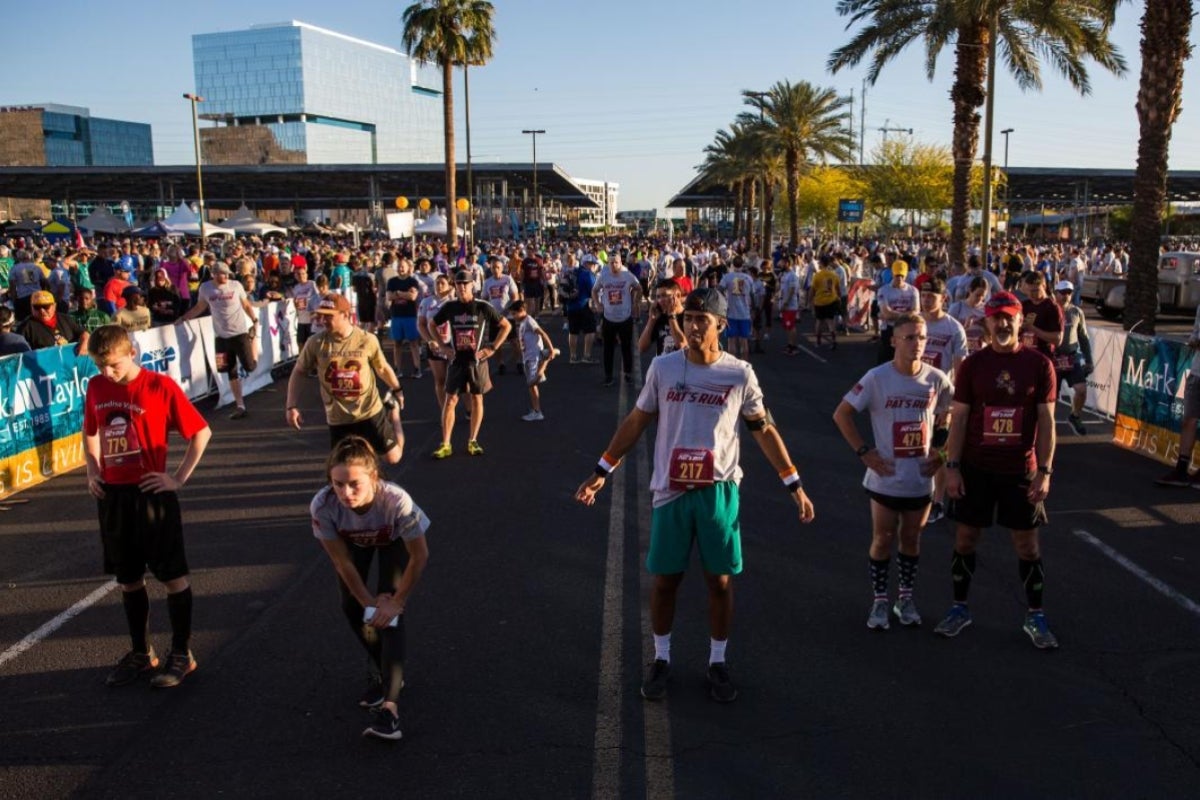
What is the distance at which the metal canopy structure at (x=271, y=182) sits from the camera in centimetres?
6250

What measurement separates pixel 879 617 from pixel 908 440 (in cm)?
104

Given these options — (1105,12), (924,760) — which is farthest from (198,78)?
(924,760)

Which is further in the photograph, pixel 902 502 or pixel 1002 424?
pixel 902 502

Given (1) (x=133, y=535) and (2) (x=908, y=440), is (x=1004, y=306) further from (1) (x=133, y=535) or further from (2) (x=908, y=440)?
(1) (x=133, y=535)

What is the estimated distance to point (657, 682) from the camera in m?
4.69

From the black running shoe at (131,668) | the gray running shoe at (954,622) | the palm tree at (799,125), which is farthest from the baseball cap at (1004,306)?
the palm tree at (799,125)

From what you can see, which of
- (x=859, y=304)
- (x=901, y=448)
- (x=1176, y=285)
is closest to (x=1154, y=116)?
(x=859, y=304)

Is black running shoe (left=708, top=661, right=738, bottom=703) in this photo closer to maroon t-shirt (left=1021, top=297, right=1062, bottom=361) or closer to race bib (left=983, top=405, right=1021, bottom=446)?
race bib (left=983, top=405, right=1021, bottom=446)

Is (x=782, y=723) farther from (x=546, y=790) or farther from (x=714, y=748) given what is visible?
(x=546, y=790)

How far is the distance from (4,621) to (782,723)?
4.74 meters

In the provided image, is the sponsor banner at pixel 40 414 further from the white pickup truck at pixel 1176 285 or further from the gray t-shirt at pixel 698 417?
the white pickup truck at pixel 1176 285

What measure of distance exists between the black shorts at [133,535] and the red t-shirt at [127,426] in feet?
Answer: 0.30

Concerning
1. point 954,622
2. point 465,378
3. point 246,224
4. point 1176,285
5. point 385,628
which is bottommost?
point 954,622

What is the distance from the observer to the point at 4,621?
584 cm
